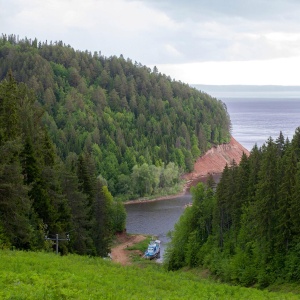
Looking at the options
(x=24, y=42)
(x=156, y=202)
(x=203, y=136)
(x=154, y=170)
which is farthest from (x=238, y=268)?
(x=24, y=42)

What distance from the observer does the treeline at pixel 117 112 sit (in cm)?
12762

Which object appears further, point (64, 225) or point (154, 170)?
point (154, 170)

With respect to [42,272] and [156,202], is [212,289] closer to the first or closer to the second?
[42,272]

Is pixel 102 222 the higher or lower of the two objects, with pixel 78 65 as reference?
lower

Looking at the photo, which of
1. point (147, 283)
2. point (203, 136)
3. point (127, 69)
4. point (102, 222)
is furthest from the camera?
point (127, 69)

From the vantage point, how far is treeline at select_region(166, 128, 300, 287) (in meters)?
38.7

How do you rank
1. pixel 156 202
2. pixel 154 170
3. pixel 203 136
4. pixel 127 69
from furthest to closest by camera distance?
pixel 127 69 < pixel 203 136 < pixel 154 170 < pixel 156 202

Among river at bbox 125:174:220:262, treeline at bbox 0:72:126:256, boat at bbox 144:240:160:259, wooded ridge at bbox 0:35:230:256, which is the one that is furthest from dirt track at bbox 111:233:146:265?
treeline at bbox 0:72:126:256

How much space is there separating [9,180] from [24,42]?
171958mm

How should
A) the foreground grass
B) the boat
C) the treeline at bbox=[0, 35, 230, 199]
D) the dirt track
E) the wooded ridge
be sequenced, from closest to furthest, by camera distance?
the foreground grass < the wooded ridge < the dirt track < the boat < the treeline at bbox=[0, 35, 230, 199]

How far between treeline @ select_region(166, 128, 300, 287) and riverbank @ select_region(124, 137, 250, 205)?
193 ft

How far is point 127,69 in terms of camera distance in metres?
186

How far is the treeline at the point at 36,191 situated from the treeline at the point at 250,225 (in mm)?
9774

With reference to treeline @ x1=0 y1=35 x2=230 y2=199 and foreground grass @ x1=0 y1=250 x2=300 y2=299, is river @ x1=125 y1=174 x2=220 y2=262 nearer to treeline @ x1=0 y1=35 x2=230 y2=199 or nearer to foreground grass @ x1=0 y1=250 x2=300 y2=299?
treeline @ x1=0 y1=35 x2=230 y2=199
